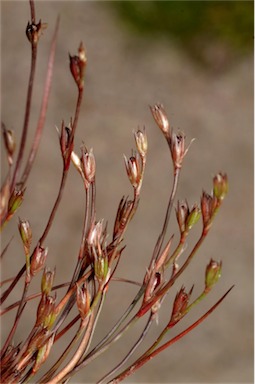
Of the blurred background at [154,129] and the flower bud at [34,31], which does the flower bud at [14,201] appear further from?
the blurred background at [154,129]

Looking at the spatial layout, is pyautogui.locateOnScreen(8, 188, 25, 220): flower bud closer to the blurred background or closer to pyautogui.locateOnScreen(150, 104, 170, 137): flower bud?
pyautogui.locateOnScreen(150, 104, 170, 137): flower bud

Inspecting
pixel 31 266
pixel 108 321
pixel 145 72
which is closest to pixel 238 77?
pixel 145 72

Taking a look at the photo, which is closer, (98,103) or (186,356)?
(186,356)

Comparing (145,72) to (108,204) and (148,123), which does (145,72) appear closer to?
(148,123)

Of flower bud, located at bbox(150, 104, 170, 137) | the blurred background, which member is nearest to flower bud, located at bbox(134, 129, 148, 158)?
flower bud, located at bbox(150, 104, 170, 137)

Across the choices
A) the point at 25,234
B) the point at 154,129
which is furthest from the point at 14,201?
the point at 154,129

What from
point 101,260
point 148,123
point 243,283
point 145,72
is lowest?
point 101,260

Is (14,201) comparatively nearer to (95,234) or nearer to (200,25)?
(95,234)
